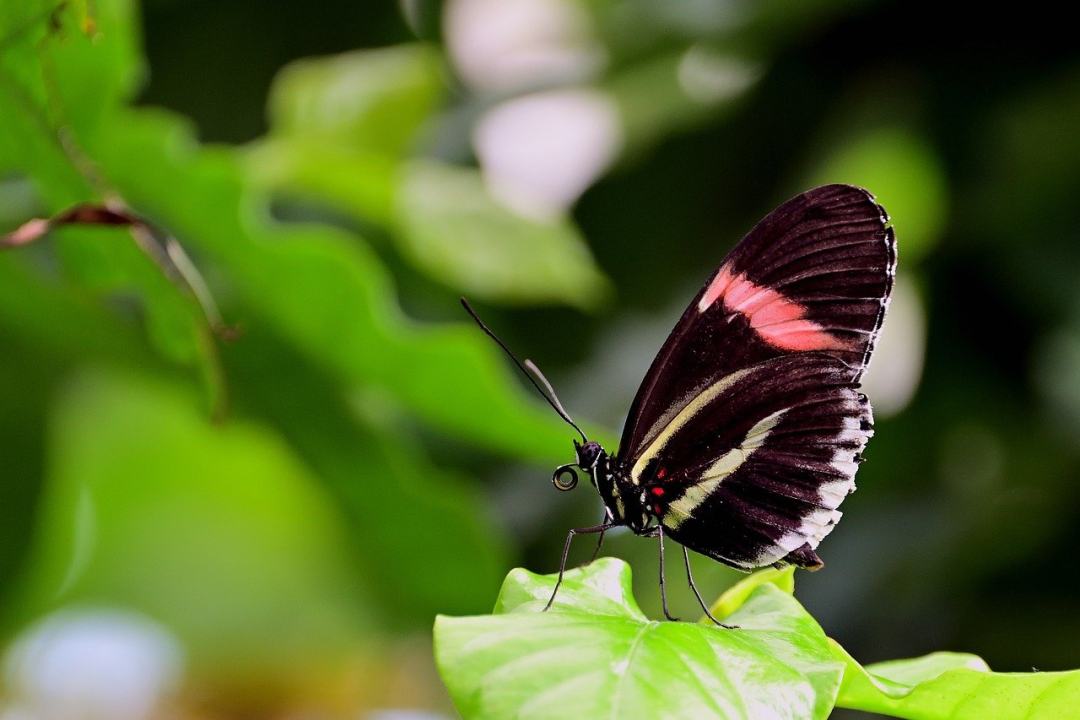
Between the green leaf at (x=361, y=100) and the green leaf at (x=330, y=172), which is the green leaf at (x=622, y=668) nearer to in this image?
the green leaf at (x=330, y=172)

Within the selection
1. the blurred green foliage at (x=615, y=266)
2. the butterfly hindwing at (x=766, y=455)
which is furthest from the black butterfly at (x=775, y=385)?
the blurred green foliage at (x=615, y=266)

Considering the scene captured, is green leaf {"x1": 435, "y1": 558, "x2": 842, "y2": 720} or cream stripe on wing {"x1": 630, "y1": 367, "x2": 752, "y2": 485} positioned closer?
green leaf {"x1": 435, "y1": 558, "x2": 842, "y2": 720}

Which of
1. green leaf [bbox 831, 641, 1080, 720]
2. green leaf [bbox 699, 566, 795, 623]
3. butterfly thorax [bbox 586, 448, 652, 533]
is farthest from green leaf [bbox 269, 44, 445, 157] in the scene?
green leaf [bbox 831, 641, 1080, 720]

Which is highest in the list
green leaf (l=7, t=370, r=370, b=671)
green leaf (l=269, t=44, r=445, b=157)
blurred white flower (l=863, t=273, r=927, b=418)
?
green leaf (l=269, t=44, r=445, b=157)

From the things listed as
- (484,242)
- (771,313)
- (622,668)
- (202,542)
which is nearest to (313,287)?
(484,242)

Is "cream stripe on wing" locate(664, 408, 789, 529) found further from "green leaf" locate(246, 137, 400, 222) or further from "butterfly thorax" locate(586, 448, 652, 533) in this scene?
"green leaf" locate(246, 137, 400, 222)

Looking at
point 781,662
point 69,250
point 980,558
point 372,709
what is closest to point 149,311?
point 69,250
